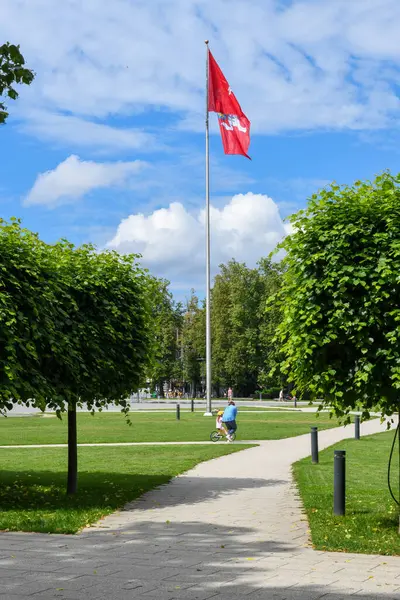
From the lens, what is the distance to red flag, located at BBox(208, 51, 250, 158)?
127 feet

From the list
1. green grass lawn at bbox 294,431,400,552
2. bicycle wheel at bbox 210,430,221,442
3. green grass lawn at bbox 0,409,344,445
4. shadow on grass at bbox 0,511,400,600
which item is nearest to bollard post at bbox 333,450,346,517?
green grass lawn at bbox 294,431,400,552

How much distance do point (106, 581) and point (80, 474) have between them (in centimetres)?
1011

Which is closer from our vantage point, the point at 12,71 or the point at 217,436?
the point at 12,71

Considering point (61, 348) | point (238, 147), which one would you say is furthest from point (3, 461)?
point (238, 147)

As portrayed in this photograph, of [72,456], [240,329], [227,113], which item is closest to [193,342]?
[240,329]

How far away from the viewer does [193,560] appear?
8.56 meters

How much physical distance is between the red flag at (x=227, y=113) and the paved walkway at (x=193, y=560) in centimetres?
2761

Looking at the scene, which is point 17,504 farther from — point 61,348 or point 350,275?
point 350,275

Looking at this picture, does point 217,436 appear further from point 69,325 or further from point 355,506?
point 69,325

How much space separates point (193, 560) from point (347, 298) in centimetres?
376

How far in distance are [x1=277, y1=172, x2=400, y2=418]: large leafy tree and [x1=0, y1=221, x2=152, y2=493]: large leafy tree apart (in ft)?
12.8

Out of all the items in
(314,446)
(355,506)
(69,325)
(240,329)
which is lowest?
(355,506)

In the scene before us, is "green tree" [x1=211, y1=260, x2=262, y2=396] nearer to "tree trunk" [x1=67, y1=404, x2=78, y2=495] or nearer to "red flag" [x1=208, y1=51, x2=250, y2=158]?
"red flag" [x1=208, y1=51, x2=250, y2=158]

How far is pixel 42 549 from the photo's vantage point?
9141mm
